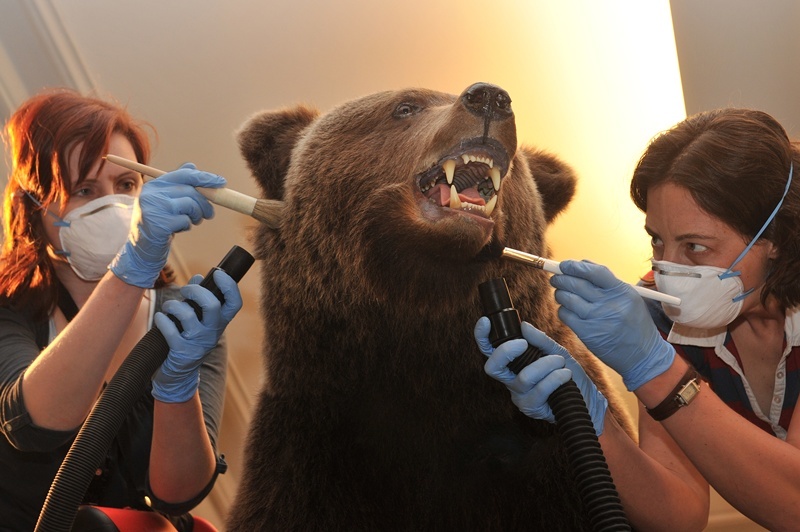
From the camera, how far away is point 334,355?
1.99 meters

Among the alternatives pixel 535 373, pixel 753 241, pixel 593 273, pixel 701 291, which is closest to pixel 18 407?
pixel 535 373

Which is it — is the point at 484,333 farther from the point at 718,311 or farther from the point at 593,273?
the point at 718,311

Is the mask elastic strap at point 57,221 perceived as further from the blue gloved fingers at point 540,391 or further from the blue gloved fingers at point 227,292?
the blue gloved fingers at point 540,391

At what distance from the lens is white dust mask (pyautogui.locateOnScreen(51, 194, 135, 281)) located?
2.30 m

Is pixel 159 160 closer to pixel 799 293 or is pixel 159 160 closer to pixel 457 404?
pixel 457 404

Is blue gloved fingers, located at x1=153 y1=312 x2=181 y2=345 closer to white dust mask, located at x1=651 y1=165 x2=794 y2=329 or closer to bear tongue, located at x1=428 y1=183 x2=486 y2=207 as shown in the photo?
bear tongue, located at x1=428 y1=183 x2=486 y2=207

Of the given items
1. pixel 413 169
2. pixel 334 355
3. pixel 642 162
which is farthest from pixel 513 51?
pixel 334 355

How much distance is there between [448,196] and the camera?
1.85 meters

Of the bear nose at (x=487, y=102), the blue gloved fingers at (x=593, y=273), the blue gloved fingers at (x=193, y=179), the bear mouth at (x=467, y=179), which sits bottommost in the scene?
the blue gloved fingers at (x=593, y=273)

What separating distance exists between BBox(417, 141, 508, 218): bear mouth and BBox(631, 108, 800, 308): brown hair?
22.6 inches

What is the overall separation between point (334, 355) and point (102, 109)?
129 centimetres

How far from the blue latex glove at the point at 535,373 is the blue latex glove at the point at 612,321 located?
9cm

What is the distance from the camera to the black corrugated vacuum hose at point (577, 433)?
1.44 meters

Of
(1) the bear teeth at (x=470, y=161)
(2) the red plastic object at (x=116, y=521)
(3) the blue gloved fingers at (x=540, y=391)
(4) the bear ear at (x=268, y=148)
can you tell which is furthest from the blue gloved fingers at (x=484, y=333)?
(2) the red plastic object at (x=116, y=521)
